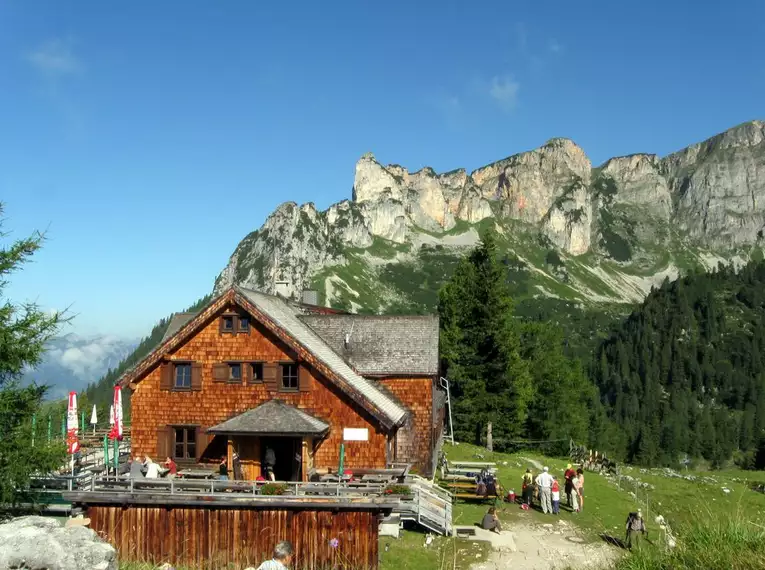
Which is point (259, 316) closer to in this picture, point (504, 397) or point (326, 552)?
point (326, 552)

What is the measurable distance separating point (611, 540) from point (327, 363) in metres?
12.6

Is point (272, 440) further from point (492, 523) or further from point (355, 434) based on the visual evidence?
point (492, 523)

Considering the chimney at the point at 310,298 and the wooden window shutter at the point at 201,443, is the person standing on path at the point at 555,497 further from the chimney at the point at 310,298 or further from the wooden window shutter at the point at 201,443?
the chimney at the point at 310,298

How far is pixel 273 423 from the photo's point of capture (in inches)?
1063

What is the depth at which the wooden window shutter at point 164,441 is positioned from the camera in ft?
97.0

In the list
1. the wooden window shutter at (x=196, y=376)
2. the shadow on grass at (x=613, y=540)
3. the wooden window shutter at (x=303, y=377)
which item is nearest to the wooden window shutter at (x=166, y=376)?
the wooden window shutter at (x=196, y=376)

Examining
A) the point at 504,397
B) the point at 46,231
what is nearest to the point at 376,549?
the point at 46,231

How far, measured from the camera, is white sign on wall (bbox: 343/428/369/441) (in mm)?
Answer: 28016

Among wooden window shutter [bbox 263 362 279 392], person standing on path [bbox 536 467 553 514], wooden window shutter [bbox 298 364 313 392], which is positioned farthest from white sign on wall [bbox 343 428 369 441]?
person standing on path [bbox 536 467 553 514]

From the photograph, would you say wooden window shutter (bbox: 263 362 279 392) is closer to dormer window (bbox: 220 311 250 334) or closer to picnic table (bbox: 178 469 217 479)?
dormer window (bbox: 220 311 250 334)

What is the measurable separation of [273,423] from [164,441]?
5982mm

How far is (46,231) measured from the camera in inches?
718

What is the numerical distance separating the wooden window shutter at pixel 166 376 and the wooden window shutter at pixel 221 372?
202 centimetres

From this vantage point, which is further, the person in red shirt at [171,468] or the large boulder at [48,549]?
the person in red shirt at [171,468]
